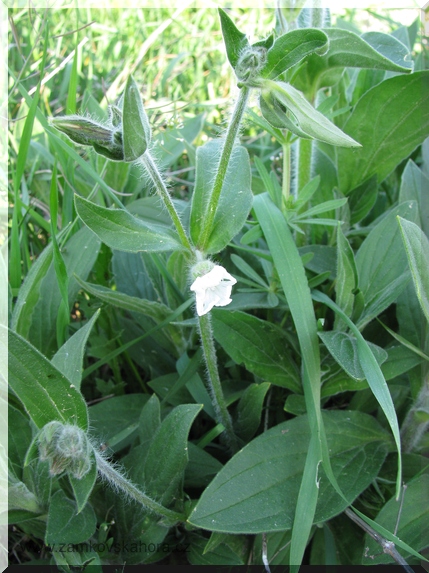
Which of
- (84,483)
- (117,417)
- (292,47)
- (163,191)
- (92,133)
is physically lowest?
(117,417)

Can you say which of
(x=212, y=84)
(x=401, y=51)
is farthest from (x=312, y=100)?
(x=212, y=84)

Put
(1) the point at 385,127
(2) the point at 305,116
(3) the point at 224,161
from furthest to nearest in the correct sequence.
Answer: (1) the point at 385,127 → (3) the point at 224,161 → (2) the point at 305,116

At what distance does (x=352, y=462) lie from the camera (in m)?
1.27

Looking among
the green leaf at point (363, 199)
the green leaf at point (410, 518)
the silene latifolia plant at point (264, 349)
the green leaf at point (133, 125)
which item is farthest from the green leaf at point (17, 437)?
the green leaf at point (363, 199)

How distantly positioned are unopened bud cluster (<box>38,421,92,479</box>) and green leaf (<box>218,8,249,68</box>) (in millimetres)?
708

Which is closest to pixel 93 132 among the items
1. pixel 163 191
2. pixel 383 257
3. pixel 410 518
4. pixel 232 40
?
pixel 163 191

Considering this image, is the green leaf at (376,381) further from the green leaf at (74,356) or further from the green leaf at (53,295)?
the green leaf at (53,295)

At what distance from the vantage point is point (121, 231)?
42.7 inches

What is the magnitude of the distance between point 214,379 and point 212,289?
283 mm

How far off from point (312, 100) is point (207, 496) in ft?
3.37

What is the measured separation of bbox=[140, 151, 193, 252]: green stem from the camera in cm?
106

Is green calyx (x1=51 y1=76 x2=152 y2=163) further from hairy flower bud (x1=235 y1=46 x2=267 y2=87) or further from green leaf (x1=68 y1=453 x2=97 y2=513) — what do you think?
green leaf (x1=68 y1=453 x2=97 y2=513)

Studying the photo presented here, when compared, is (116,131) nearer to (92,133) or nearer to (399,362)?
(92,133)

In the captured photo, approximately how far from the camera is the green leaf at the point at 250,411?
1282 millimetres
